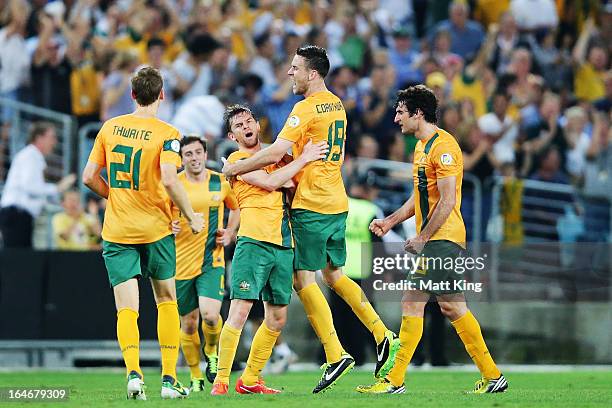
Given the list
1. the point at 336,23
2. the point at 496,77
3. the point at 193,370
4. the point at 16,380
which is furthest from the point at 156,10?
the point at 193,370

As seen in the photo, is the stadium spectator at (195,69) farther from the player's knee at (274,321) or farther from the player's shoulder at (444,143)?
the player's shoulder at (444,143)

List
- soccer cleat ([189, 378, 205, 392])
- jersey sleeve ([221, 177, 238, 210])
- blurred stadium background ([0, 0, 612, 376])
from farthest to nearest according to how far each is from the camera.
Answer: blurred stadium background ([0, 0, 612, 376]) → jersey sleeve ([221, 177, 238, 210]) → soccer cleat ([189, 378, 205, 392])

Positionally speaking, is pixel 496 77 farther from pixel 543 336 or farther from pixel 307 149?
pixel 307 149

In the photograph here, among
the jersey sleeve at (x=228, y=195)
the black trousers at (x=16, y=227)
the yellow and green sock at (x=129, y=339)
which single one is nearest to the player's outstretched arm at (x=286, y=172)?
the yellow and green sock at (x=129, y=339)

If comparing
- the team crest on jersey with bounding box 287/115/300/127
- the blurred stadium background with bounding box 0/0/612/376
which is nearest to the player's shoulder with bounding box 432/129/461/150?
the team crest on jersey with bounding box 287/115/300/127

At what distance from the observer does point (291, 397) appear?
9.79m

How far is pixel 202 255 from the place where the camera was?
12164 mm

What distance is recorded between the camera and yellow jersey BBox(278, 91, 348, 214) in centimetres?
1004

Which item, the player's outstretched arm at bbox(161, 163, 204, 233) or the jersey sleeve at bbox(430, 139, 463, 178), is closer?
the player's outstretched arm at bbox(161, 163, 204, 233)

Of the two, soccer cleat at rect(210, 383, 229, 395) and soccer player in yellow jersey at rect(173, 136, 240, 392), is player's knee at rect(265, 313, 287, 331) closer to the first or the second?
soccer cleat at rect(210, 383, 229, 395)

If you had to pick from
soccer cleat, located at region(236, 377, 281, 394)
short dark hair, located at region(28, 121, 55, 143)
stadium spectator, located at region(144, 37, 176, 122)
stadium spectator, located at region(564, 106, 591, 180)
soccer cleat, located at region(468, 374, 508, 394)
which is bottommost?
soccer cleat, located at region(236, 377, 281, 394)

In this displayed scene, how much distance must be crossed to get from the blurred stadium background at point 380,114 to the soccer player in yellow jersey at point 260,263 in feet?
14.7

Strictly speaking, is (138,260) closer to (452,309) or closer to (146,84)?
(146,84)

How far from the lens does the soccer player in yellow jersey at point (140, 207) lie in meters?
9.58
